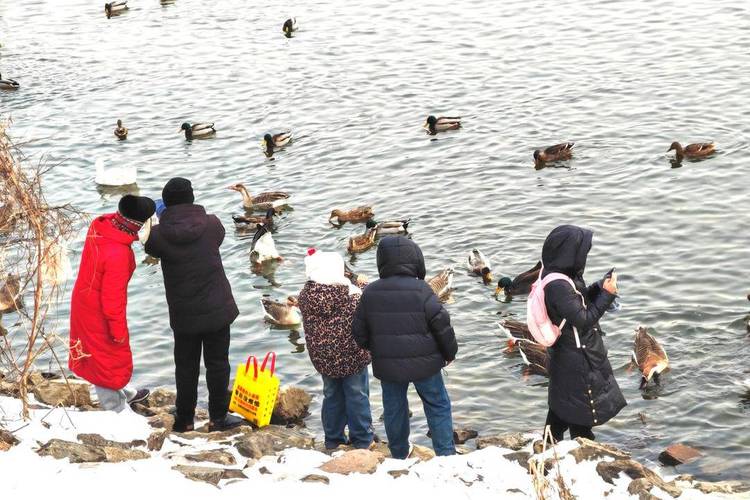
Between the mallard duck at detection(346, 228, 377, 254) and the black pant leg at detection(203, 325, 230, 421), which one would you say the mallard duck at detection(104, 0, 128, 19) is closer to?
the mallard duck at detection(346, 228, 377, 254)

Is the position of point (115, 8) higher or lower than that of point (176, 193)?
higher

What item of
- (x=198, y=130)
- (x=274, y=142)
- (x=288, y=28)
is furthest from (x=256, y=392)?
(x=288, y=28)

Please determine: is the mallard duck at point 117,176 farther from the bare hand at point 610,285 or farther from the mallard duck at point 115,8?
the mallard duck at point 115,8

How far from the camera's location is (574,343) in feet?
27.6

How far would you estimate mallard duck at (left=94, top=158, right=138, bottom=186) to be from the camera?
20094 millimetres

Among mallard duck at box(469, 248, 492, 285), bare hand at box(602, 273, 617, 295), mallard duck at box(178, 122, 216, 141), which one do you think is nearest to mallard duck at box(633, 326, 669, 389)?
mallard duck at box(469, 248, 492, 285)

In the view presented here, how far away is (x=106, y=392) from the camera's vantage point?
31.4 ft

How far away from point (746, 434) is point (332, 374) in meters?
4.46

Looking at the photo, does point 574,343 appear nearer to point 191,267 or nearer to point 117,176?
point 191,267

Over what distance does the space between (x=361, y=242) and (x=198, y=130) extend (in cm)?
735

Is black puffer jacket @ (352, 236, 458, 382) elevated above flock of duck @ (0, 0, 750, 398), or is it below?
above

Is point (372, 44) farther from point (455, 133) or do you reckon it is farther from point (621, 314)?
point (621, 314)

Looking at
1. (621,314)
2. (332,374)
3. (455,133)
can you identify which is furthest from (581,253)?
(455,133)

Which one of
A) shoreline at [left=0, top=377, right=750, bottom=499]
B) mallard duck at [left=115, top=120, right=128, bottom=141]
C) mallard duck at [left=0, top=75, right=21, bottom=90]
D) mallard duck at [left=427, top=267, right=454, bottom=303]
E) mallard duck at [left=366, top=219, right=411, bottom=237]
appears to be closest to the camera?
shoreline at [left=0, top=377, right=750, bottom=499]
